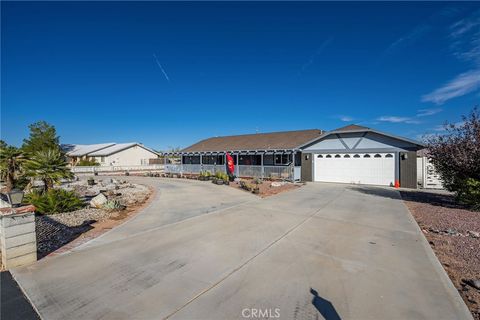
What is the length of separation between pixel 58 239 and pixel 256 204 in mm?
6938

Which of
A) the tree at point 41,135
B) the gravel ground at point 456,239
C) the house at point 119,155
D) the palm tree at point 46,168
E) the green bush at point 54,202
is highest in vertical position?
the tree at point 41,135

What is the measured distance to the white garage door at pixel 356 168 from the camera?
16516 millimetres

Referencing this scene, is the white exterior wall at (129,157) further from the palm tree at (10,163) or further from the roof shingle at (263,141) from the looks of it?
the palm tree at (10,163)

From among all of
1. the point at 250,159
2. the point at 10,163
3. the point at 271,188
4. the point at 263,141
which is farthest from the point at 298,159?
the point at 10,163

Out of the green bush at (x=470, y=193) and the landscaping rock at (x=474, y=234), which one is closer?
the landscaping rock at (x=474, y=234)

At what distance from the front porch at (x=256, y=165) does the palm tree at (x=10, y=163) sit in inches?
607

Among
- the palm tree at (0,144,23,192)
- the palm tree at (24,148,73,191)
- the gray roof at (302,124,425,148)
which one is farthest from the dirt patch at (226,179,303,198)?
the palm tree at (0,144,23,192)

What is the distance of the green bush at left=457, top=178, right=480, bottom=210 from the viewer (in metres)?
8.94

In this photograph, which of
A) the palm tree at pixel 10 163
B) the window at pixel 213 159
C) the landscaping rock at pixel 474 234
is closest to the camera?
Answer: the landscaping rock at pixel 474 234

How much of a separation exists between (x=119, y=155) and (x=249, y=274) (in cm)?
4343

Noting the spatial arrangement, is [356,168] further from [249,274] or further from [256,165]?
[249,274]

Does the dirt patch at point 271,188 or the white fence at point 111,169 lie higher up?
the white fence at point 111,169

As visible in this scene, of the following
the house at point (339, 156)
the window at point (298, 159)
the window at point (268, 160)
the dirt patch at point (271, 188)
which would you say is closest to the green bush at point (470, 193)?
the house at point (339, 156)

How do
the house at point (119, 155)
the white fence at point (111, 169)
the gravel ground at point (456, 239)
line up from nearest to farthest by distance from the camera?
1. the gravel ground at point (456, 239)
2. the white fence at point (111, 169)
3. the house at point (119, 155)
